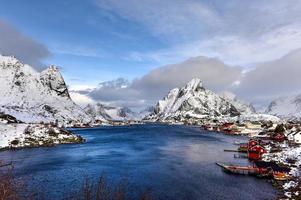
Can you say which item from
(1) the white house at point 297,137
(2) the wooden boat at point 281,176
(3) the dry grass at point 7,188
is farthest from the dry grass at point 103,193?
(1) the white house at point 297,137

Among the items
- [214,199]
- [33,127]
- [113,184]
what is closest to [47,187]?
[113,184]

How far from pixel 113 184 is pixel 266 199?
2990 centimetres

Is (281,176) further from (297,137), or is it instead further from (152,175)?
(297,137)

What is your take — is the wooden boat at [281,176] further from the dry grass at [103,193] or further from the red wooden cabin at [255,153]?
the red wooden cabin at [255,153]

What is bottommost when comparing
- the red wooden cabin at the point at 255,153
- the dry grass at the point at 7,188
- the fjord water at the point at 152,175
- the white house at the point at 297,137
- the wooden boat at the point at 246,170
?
the fjord water at the point at 152,175

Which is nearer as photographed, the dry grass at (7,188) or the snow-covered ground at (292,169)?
the dry grass at (7,188)

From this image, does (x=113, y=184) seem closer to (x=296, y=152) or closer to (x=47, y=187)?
(x=47, y=187)

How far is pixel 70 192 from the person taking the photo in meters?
62.0

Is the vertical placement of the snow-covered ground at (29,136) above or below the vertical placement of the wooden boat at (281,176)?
above

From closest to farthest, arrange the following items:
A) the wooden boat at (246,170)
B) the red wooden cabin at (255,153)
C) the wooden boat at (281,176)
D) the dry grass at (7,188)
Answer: the dry grass at (7,188), the wooden boat at (281,176), the wooden boat at (246,170), the red wooden cabin at (255,153)

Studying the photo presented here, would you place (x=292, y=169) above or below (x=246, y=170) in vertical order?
above

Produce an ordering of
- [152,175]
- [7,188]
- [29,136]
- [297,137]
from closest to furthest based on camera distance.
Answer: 1. [7,188]
2. [152,175]
3. [29,136]
4. [297,137]

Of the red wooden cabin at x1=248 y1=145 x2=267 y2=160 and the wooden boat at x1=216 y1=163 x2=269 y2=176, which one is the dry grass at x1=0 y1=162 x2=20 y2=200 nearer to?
the wooden boat at x1=216 y1=163 x2=269 y2=176

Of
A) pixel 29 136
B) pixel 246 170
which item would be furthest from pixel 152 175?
pixel 29 136
